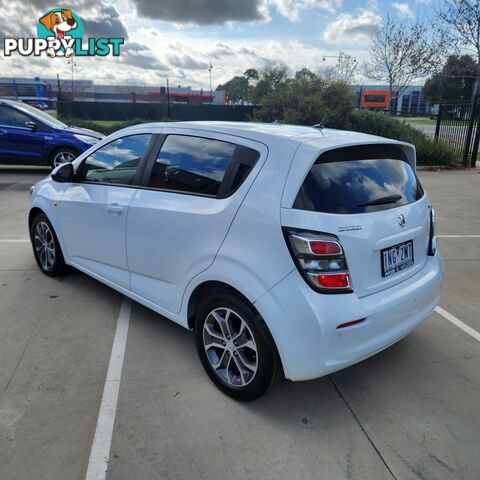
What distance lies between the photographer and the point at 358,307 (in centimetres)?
237

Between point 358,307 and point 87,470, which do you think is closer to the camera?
point 87,470

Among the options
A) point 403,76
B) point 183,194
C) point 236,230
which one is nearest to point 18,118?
point 183,194

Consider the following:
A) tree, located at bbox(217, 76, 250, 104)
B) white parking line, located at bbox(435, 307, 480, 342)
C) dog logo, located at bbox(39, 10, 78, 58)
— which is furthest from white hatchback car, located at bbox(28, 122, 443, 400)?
tree, located at bbox(217, 76, 250, 104)

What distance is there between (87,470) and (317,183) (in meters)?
1.94

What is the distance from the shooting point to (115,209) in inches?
135

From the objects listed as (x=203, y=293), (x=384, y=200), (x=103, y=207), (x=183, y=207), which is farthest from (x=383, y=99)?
(x=203, y=293)

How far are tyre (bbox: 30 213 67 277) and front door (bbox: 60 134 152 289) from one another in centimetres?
30

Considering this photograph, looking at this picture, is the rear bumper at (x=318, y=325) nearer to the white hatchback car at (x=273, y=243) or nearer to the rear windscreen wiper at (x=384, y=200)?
the white hatchback car at (x=273, y=243)

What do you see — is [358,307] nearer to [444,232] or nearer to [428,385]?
[428,385]

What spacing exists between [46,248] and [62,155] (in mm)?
6271

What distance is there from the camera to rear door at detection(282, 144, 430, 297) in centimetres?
236

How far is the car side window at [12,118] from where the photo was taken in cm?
998

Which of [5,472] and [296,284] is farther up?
[296,284]

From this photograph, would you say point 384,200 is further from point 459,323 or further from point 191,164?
point 459,323
